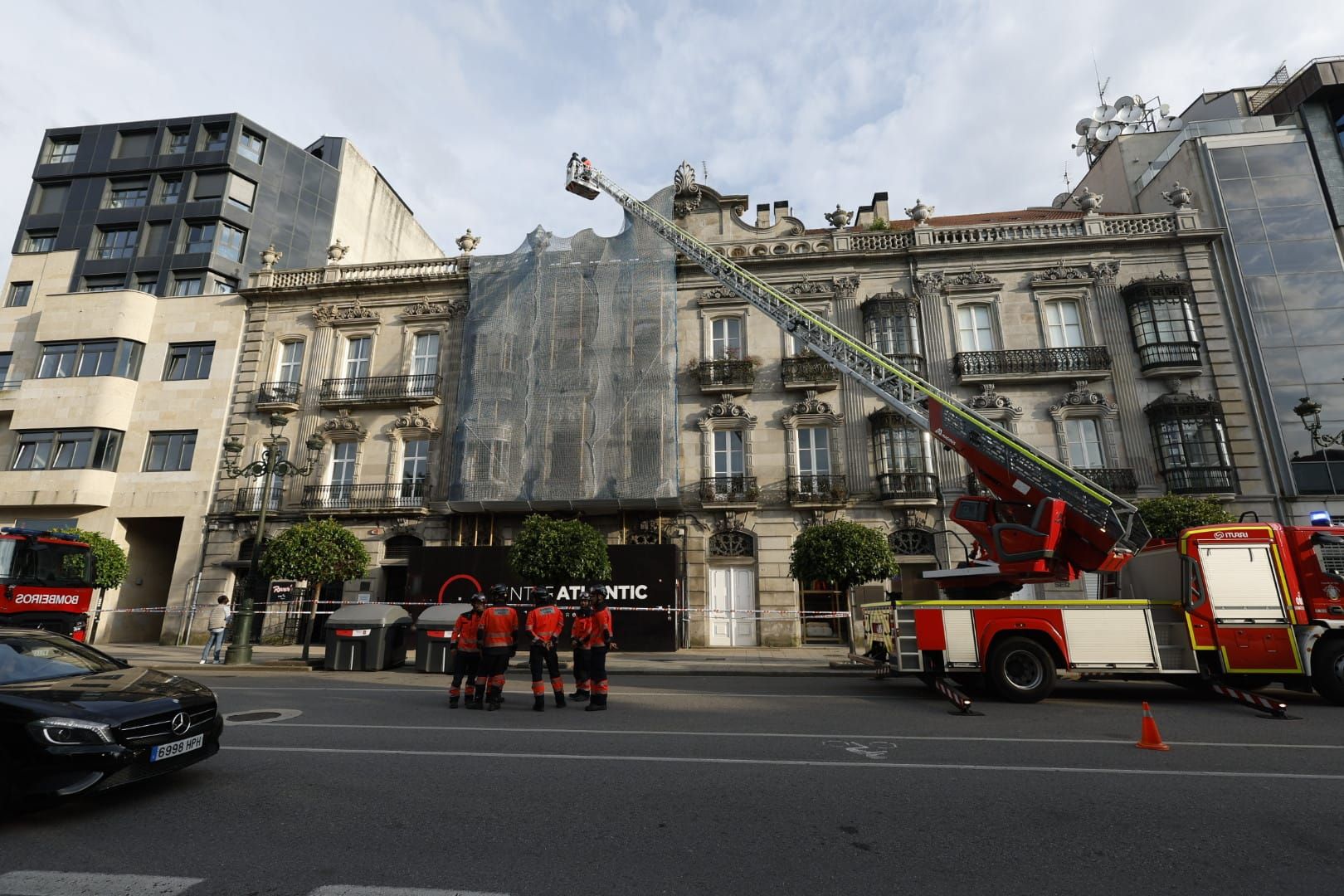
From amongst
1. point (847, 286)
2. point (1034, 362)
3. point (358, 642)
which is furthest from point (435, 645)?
point (1034, 362)

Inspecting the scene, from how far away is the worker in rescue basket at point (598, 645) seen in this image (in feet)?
28.3

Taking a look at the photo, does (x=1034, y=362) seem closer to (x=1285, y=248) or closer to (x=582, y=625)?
(x=1285, y=248)

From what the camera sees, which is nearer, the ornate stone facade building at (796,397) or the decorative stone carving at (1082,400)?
the ornate stone facade building at (796,397)

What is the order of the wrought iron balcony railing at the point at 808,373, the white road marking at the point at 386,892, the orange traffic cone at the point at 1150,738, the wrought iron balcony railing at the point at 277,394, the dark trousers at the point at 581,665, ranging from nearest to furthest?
the white road marking at the point at 386,892 → the orange traffic cone at the point at 1150,738 → the dark trousers at the point at 581,665 → the wrought iron balcony railing at the point at 808,373 → the wrought iron balcony railing at the point at 277,394

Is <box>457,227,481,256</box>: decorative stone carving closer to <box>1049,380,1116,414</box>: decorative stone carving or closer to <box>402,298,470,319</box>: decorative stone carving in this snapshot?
<box>402,298,470,319</box>: decorative stone carving

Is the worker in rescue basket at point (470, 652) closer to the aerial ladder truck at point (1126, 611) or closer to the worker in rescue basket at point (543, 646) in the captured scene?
the worker in rescue basket at point (543, 646)

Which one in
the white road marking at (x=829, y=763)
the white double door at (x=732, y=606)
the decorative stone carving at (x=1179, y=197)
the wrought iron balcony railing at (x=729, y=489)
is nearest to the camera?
the white road marking at (x=829, y=763)

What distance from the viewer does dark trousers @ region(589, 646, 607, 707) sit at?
28.2ft

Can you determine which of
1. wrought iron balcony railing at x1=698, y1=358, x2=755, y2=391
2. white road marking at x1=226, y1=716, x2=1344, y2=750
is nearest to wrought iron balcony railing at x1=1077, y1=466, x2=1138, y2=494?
wrought iron balcony railing at x1=698, y1=358, x2=755, y2=391

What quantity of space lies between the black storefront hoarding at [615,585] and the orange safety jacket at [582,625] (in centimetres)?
862

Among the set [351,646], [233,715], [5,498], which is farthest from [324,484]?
[233,715]

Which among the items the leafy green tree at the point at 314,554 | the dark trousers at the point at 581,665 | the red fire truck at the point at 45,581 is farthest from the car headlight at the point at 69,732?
the leafy green tree at the point at 314,554

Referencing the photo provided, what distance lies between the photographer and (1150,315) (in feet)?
64.9

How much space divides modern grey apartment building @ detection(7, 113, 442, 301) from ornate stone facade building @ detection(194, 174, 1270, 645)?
10367mm
